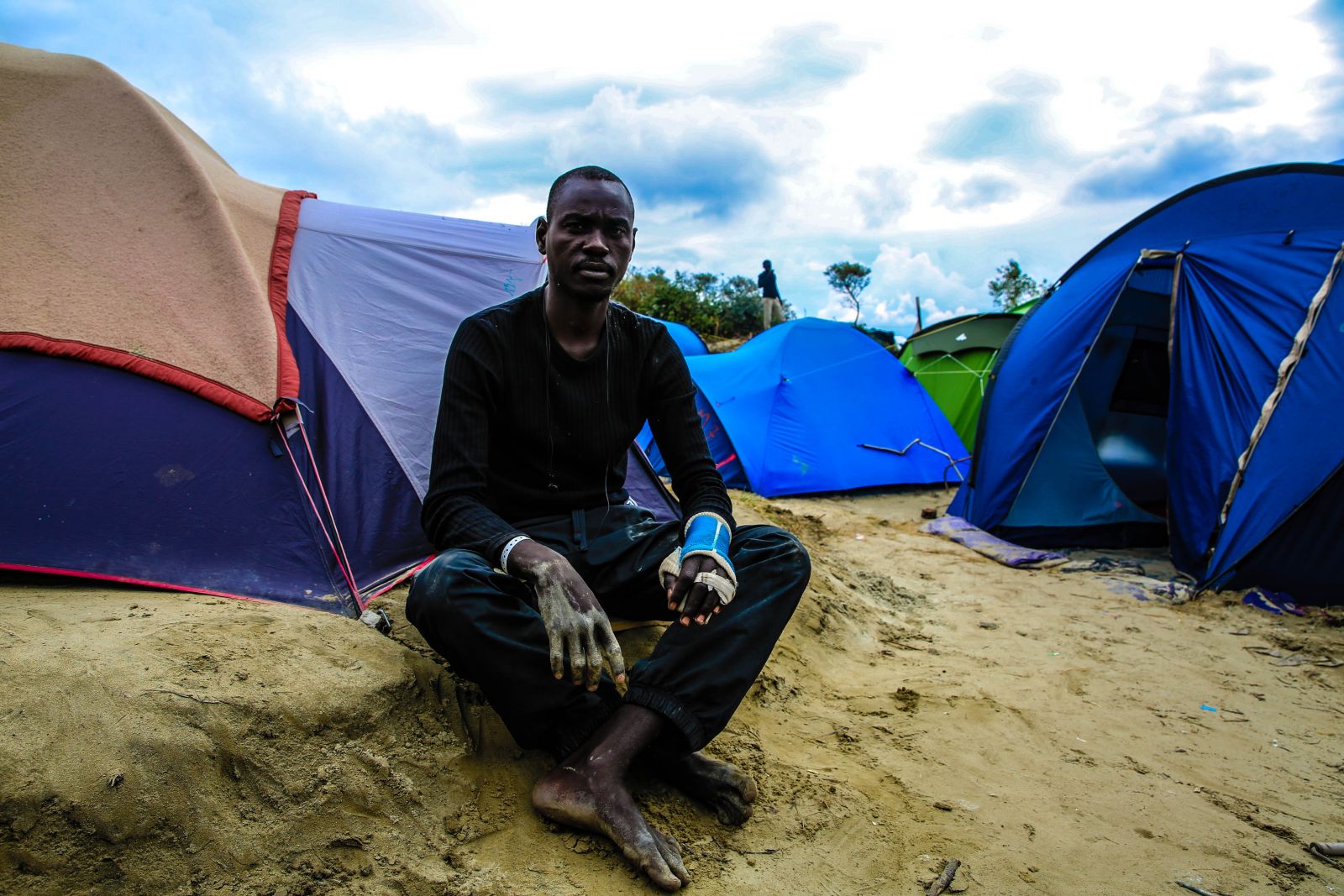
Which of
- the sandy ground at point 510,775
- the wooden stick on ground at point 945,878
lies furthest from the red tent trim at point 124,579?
the wooden stick on ground at point 945,878

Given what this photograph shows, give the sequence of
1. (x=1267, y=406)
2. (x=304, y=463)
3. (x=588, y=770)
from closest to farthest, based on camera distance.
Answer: (x=588, y=770)
(x=304, y=463)
(x=1267, y=406)

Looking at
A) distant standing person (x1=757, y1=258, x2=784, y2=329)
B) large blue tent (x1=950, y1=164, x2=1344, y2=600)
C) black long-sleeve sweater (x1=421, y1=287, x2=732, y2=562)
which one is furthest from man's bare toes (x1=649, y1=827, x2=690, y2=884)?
distant standing person (x1=757, y1=258, x2=784, y2=329)

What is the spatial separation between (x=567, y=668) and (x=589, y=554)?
0.42 meters

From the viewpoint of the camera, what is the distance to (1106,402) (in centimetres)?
597

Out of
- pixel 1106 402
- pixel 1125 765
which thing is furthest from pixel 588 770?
pixel 1106 402

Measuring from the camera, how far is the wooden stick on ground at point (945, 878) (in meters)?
1.58

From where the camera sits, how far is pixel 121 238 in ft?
8.14

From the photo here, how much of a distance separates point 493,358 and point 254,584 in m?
0.98

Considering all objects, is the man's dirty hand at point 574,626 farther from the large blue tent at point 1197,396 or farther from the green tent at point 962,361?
the green tent at point 962,361

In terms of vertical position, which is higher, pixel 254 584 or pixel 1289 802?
pixel 254 584

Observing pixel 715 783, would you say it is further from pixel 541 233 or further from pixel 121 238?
pixel 121 238

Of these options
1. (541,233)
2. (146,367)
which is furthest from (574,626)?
(146,367)

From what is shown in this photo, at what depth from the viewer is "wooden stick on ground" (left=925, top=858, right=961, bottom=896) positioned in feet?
5.17

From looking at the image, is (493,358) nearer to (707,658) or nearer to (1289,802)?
(707,658)
